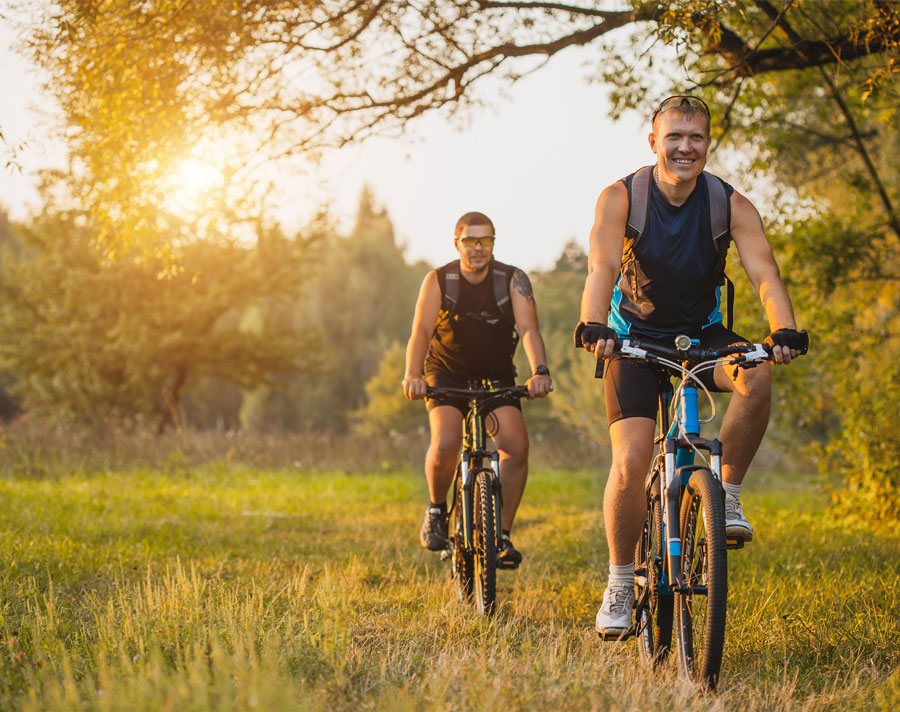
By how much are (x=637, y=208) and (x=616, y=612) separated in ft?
5.55

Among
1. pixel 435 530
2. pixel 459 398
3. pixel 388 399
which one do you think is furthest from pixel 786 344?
pixel 388 399

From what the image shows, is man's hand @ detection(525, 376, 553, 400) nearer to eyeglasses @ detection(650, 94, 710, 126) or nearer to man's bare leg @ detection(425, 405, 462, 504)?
man's bare leg @ detection(425, 405, 462, 504)

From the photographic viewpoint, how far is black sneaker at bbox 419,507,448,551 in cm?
572

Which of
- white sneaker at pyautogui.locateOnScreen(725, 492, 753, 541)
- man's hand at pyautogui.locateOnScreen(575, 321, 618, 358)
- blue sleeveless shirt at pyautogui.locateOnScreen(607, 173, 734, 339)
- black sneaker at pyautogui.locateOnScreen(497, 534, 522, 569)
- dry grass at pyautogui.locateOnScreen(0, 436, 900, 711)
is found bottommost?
dry grass at pyautogui.locateOnScreen(0, 436, 900, 711)

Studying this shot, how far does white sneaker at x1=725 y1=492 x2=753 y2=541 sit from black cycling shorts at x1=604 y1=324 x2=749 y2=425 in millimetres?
491

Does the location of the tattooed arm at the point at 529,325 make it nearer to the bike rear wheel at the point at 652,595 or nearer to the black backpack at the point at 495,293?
the black backpack at the point at 495,293

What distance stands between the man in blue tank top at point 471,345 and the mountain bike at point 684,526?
5.80ft

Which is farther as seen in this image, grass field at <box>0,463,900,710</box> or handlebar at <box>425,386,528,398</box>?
handlebar at <box>425,386,528,398</box>

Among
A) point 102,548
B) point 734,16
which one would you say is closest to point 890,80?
point 734,16

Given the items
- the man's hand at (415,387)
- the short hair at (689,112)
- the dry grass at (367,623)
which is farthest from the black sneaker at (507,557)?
the short hair at (689,112)

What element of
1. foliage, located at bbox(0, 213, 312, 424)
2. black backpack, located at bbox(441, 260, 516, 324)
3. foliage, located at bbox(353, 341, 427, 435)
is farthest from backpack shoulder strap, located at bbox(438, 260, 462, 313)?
foliage, located at bbox(353, 341, 427, 435)

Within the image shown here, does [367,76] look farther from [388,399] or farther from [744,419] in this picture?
[388,399]

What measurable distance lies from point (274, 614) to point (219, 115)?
5114mm

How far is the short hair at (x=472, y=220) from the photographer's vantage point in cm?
562
